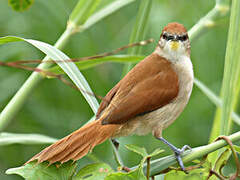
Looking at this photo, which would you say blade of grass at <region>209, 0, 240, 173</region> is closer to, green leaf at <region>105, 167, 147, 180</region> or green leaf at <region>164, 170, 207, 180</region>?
green leaf at <region>164, 170, 207, 180</region>

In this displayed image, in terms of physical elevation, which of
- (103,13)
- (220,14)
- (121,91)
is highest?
(103,13)

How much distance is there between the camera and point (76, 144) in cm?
117

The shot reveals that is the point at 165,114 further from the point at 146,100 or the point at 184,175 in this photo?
the point at 184,175

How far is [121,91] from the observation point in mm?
1350

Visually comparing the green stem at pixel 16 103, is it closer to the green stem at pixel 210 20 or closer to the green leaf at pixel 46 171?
the green leaf at pixel 46 171

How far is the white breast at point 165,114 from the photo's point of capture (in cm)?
141

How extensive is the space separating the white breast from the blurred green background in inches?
43.4

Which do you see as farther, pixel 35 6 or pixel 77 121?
pixel 35 6

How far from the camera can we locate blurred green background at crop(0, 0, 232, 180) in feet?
8.84

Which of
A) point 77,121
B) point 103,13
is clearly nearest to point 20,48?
point 77,121

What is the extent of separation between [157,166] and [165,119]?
1.21 ft

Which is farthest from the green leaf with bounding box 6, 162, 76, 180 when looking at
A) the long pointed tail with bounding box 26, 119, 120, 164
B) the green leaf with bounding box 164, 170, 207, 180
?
the green leaf with bounding box 164, 170, 207, 180

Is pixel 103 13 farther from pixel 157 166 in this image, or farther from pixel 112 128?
pixel 157 166

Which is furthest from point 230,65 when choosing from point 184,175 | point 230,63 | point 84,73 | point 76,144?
point 84,73
